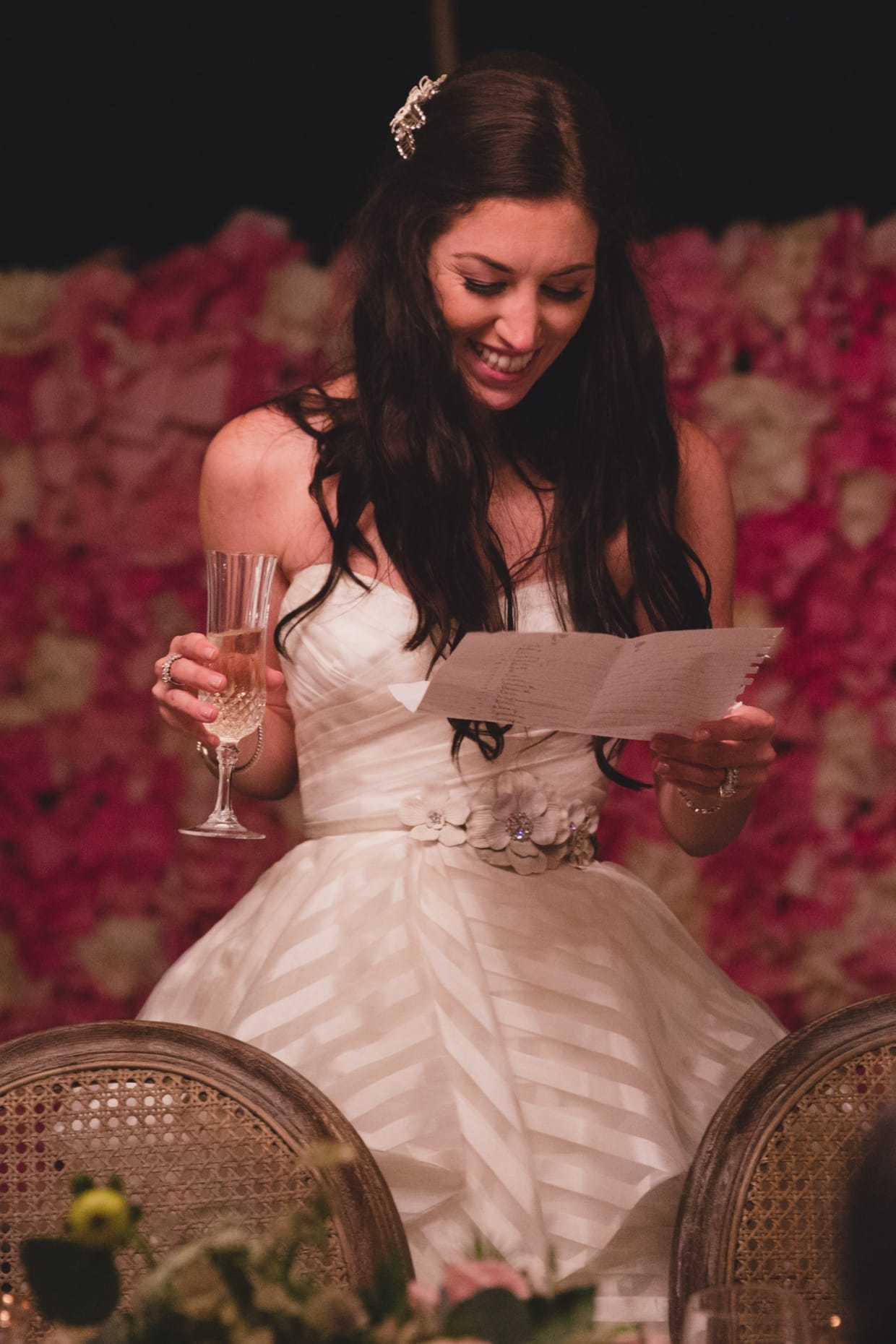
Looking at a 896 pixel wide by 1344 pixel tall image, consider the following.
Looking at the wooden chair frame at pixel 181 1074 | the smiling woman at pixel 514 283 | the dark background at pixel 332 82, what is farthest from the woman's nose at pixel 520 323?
the wooden chair frame at pixel 181 1074

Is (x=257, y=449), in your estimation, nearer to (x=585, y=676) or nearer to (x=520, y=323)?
(x=520, y=323)

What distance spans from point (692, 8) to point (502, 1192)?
6.34 ft

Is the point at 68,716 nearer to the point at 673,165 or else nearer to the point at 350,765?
the point at 350,765

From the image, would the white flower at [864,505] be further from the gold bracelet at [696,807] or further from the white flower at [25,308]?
the white flower at [25,308]

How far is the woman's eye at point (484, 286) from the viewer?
1.79m

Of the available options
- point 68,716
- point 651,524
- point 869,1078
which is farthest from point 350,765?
point 68,716

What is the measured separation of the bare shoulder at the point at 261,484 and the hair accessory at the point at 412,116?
15.1 inches

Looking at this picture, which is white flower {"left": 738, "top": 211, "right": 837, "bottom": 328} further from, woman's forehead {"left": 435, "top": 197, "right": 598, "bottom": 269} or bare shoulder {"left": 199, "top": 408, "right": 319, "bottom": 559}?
bare shoulder {"left": 199, "top": 408, "right": 319, "bottom": 559}

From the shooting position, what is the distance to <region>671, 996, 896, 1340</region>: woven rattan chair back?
119 centimetres

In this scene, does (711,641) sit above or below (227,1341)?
above

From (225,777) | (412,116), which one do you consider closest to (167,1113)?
(225,777)

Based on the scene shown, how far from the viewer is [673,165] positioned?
256 centimetres

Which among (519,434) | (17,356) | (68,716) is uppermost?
(17,356)

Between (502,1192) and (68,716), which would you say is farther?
(68,716)
